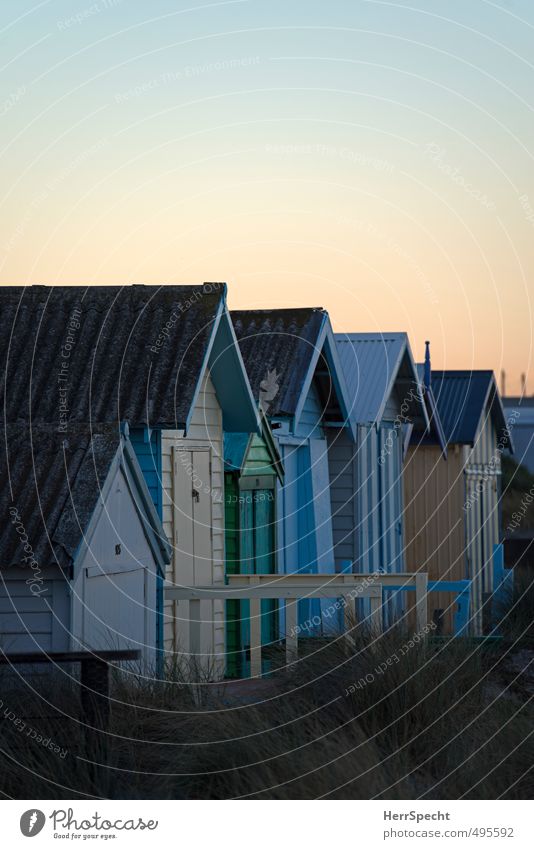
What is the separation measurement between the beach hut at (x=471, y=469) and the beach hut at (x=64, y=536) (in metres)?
14.4

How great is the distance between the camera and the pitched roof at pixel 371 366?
22.6 meters

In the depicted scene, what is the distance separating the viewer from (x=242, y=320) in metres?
19.4

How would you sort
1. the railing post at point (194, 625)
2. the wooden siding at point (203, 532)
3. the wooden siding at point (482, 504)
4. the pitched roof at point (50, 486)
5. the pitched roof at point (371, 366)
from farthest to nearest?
the wooden siding at point (482, 504)
the pitched roof at point (371, 366)
the wooden siding at point (203, 532)
the railing post at point (194, 625)
the pitched roof at point (50, 486)

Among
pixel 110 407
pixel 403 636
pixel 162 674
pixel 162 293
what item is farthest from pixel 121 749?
pixel 162 293

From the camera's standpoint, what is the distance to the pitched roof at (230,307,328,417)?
18609mm

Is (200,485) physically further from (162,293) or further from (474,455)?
(474,455)

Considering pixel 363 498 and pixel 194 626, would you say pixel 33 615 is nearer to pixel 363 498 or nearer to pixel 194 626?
pixel 194 626

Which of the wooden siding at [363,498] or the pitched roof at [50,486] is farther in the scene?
the wooden siding at [363,498]

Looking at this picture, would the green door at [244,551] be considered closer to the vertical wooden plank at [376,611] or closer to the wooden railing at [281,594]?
the wooden railing at [281,594]

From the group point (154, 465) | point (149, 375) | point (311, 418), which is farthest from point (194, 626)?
point (311, 418)

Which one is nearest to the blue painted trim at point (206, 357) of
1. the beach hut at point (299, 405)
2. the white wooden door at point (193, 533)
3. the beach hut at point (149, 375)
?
the beach hut at point (149, 375)

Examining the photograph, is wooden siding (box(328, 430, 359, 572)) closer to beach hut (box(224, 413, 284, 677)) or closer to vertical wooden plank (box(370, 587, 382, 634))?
beach hut (box(224, 413, 284, 677))

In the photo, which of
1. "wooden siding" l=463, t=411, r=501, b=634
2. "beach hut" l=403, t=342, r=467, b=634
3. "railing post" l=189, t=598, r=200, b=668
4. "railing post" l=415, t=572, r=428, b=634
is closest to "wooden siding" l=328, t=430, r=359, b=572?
"beach hut" l=403, t=342, r=467, b=634

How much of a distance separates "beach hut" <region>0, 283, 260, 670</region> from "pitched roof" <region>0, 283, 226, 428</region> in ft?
0.03
